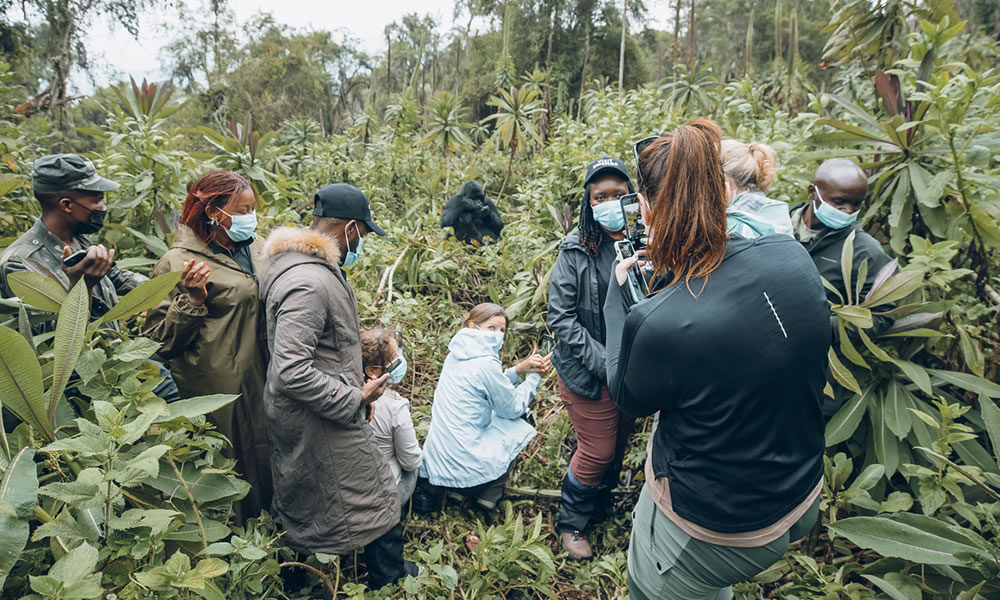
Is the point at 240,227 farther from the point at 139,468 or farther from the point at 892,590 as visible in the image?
the point at 892,590

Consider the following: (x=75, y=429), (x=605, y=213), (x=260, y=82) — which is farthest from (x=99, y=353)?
(x=260, y=82)

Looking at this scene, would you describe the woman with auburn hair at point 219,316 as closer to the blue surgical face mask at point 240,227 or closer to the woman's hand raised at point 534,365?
the blue surgical face mask at point 240,227

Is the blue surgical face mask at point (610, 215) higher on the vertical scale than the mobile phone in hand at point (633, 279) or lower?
higher

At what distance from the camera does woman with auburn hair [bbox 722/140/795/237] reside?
142 centimetres

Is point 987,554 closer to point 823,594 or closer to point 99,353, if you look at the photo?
point 823,594

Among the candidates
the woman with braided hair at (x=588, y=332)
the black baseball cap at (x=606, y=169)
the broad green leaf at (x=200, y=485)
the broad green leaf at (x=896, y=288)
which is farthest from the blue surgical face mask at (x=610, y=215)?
the broad green leaf at (x=200, y=485)

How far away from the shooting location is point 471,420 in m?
2.85

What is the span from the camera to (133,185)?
3158 mm

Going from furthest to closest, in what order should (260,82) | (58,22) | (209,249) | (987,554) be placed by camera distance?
1. (260,82)
2. (58,22)
3. (209,249)
4. (987,554)

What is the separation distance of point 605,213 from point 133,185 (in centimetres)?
265

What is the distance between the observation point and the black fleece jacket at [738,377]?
1.28m

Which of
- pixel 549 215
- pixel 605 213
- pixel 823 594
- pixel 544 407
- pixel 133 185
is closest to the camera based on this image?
pixel 823 594

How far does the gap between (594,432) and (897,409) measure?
1.27 meters

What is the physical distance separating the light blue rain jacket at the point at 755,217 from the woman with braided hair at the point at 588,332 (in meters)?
0.97
